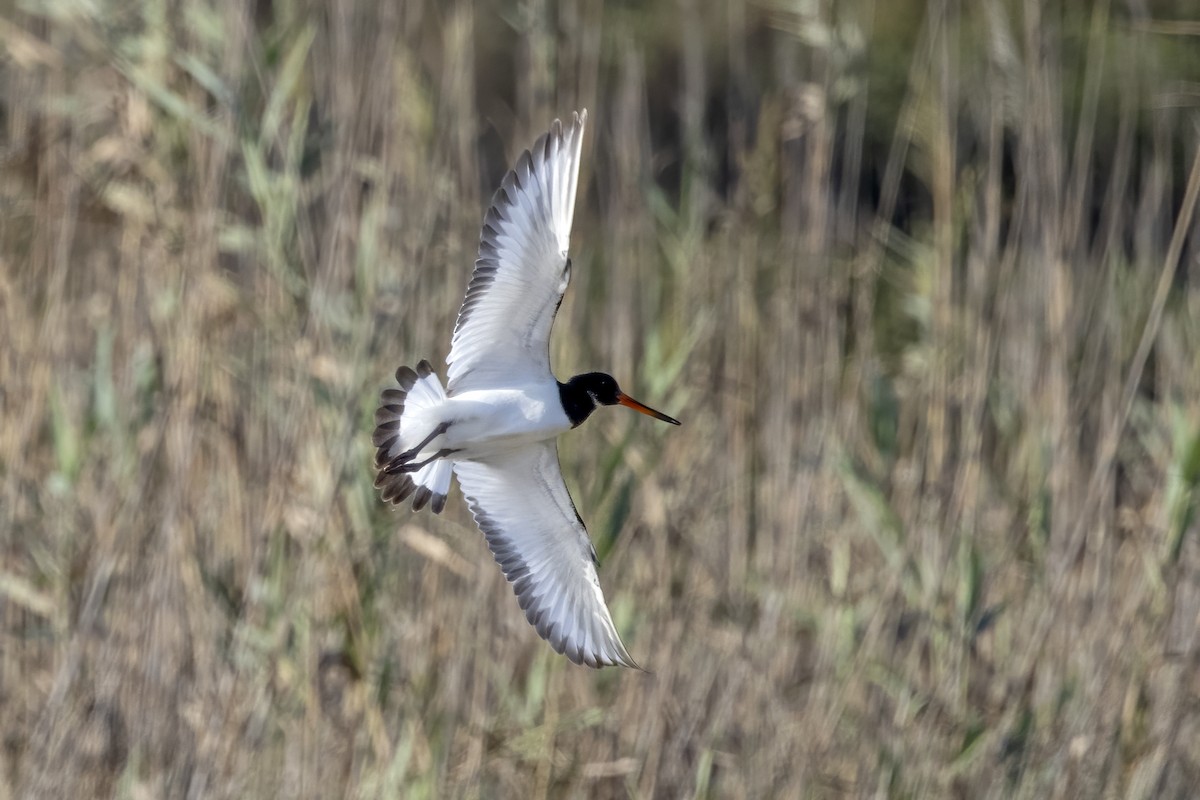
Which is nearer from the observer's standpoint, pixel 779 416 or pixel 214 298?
pixel 214 298

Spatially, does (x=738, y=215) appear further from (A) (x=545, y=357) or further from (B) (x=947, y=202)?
(A) (x=545, y=357)

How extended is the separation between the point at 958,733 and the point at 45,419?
231 centimetres

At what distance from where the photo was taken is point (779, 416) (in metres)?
3.80

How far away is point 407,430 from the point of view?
3057mm

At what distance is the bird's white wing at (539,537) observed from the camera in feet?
10.6

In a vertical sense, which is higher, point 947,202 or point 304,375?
point 947,202

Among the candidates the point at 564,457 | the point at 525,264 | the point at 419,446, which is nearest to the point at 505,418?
the point at 419,446

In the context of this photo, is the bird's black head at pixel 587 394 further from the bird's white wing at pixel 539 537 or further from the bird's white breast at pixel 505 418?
the bird's white wing at pixel 539 537

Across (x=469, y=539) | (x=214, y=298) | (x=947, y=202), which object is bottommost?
(x=469, y=539)

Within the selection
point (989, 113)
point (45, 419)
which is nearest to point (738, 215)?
point (989, 113)

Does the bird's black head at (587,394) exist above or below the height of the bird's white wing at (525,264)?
below

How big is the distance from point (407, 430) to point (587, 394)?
351 millimetres

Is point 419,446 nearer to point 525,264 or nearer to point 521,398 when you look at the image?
point 521,398

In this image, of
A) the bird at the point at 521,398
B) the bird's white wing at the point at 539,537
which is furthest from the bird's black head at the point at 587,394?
the bird's white wing at the point at 539,537
